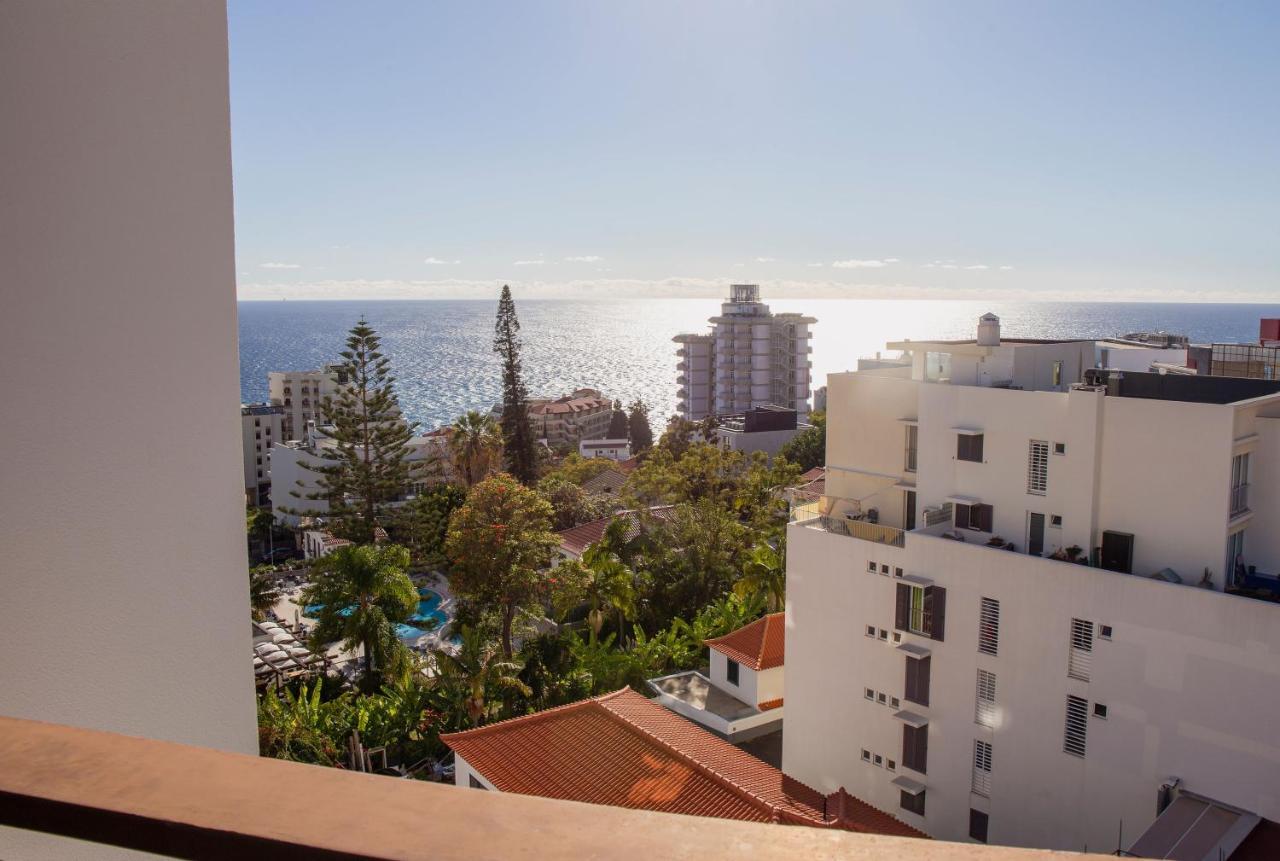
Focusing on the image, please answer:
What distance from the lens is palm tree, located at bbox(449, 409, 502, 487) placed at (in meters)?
21.8

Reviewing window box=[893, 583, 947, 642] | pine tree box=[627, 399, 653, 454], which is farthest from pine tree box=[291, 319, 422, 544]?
pine tree box=[627, 399, 653, 454]

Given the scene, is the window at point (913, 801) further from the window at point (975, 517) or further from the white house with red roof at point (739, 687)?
the white house with red roof at point (739, 687)

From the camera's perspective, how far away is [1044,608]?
834 centimetres

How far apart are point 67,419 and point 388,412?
1706cm

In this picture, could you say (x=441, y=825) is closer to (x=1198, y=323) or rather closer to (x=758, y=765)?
(x=758, y=765)

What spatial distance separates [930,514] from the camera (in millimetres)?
10062

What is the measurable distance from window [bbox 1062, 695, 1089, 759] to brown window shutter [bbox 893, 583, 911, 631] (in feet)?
5.52

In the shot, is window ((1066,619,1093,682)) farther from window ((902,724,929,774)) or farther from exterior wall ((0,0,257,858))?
exterior wall ((0,0,257,858))

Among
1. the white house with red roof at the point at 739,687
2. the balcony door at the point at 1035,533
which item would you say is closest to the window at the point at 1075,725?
the balcony door at the point at 1035,533

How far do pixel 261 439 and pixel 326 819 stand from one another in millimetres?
44184

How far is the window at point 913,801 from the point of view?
9.51 meters

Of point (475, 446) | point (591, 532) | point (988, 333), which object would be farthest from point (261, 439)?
point (988, 333)

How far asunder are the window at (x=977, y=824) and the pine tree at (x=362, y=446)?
11327 millimetres

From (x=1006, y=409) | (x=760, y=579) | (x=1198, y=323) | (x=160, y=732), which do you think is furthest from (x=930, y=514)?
(x=1198, y=323)
